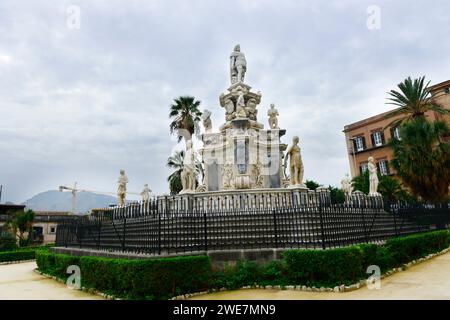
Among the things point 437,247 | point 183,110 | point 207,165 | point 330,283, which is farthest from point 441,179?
point 183,110

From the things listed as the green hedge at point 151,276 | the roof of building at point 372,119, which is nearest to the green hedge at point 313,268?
the green hedge at point 151,276

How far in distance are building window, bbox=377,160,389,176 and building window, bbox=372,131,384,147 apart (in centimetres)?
256

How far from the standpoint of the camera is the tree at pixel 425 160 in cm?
2406

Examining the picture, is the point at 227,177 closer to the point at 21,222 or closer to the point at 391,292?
the point at 391,292

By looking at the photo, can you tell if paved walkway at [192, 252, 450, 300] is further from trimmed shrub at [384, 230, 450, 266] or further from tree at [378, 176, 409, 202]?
tree at [378, 176, 409, 202]

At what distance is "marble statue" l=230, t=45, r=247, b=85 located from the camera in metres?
20.0

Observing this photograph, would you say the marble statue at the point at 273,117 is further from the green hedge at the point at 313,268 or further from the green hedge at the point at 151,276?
the green hedge at the point at 151,276

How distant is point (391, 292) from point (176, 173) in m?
30.4

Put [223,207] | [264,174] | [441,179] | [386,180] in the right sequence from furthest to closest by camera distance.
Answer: [386,180] < [441,179] < [264,174] < [223,207]

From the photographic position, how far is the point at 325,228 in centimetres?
1018

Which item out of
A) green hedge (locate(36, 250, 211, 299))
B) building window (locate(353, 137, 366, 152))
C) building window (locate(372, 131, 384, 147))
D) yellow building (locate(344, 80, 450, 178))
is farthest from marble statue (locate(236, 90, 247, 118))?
building window (locate(353, 137, 366, 152))

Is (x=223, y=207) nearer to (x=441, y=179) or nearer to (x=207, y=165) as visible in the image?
(x=207, y=165)

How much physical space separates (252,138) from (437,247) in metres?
10.8

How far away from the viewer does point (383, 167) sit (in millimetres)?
43281
